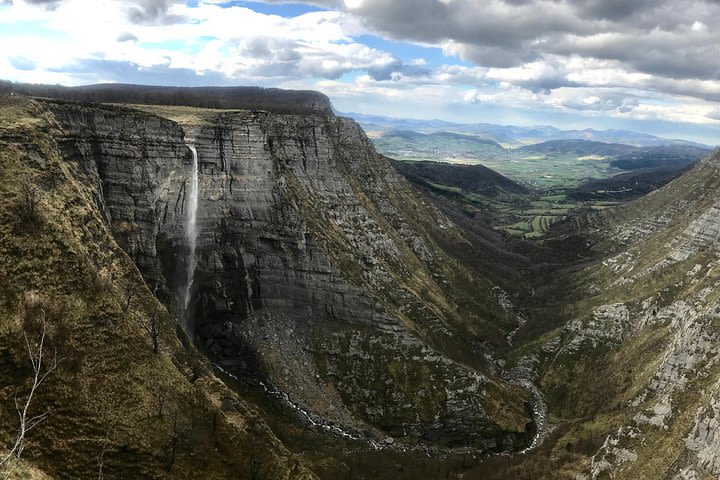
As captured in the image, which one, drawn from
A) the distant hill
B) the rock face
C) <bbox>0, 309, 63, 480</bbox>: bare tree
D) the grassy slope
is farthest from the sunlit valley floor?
the distant hill

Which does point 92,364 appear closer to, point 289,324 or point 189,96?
point 289,324

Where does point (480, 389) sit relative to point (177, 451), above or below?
below

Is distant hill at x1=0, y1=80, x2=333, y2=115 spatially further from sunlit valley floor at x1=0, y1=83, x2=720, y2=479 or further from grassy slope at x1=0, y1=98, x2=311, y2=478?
grassy slope at x1=0, y1=98, x2=311, y2=478

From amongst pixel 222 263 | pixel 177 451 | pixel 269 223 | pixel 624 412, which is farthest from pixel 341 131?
pixel 177 451

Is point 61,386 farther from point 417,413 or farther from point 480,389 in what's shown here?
point 480,389

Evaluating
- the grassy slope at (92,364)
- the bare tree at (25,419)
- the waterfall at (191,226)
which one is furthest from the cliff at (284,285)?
the bare tree at (25,419)
